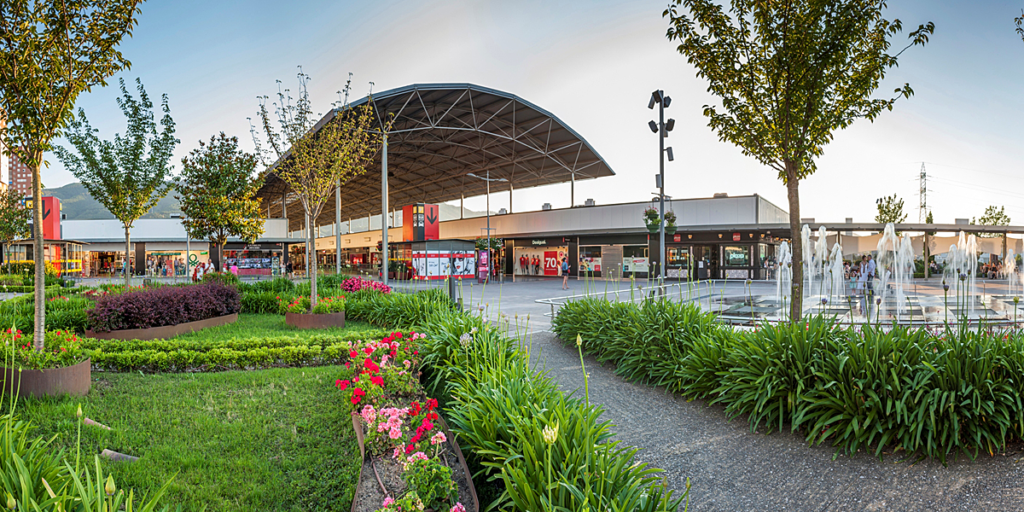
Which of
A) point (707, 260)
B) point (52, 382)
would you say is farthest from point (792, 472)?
point (707, 260)

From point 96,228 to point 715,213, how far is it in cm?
5107

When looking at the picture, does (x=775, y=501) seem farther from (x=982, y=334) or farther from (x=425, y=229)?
(x=425, y=229)

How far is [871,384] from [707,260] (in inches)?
1165

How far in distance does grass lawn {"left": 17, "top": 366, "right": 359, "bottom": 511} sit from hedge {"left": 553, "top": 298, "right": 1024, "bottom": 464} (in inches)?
151

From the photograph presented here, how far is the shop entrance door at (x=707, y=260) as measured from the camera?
1245 inches

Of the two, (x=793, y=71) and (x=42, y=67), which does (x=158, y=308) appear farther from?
(x=793, y=71)

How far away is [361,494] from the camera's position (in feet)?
9.98

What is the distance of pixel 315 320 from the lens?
1052 centimetres

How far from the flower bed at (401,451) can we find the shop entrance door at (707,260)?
2991 centimetres

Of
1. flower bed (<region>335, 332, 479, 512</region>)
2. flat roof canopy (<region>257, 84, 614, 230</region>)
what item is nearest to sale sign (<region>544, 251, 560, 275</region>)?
flat roof canopy (<region>257, 84, 614, 230</region>)

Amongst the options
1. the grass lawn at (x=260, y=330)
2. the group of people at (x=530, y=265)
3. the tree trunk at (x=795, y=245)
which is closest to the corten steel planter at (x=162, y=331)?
the grass lawn at (x=260, y=330)

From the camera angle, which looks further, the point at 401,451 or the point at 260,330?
the point at 260,330

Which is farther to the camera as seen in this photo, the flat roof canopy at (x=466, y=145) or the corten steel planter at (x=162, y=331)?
the flat roof canopy at (x=466, y=145)

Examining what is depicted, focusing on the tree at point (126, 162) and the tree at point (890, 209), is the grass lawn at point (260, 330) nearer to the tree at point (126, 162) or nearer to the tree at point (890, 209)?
the tree at point (126, 162)
